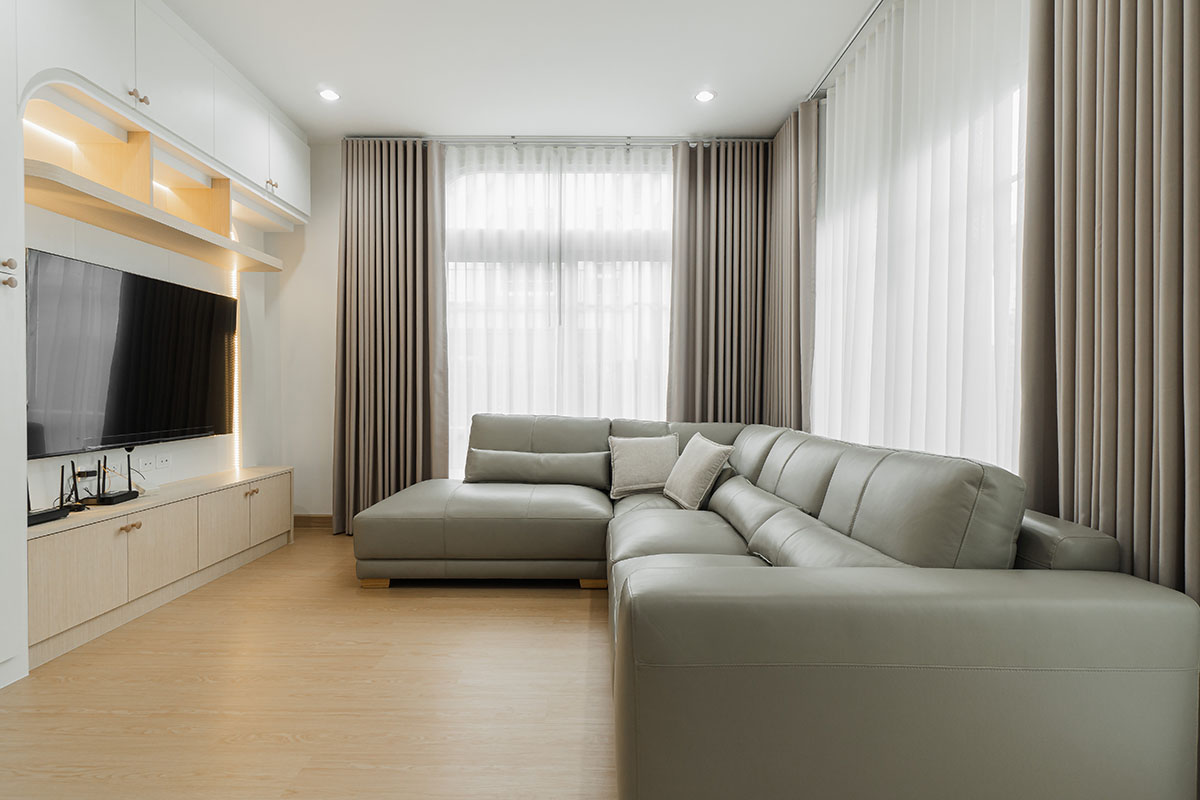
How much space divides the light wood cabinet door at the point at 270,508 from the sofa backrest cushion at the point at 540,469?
48.3 inches

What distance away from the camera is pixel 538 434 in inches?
167

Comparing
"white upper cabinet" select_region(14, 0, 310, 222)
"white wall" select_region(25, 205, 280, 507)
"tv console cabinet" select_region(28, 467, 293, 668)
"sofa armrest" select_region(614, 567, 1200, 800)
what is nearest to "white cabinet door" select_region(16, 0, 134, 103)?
"white upper cabinet" select_region(14, 0, 310, 222)

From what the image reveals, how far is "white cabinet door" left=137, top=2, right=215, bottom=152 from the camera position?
2807 mm

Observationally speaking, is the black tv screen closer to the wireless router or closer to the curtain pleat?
the wireless router

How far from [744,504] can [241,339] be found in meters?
3.54

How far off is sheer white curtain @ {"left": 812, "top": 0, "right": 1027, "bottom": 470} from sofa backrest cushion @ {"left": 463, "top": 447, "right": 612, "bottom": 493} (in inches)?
56.8

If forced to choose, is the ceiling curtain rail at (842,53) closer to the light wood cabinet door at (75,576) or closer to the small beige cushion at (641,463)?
the small beige cushion at (641,463)

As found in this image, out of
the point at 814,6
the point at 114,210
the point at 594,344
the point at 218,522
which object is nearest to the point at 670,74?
the point at 814,6

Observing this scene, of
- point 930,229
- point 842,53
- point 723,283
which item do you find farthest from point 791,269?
point 930,229

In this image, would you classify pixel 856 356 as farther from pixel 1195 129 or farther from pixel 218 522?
pixel 218 522

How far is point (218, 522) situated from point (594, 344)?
2.54 meters

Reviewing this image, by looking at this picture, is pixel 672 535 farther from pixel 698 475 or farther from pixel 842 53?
pixel 842 53

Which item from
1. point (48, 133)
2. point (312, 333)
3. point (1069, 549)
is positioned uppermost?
point (48, 133)

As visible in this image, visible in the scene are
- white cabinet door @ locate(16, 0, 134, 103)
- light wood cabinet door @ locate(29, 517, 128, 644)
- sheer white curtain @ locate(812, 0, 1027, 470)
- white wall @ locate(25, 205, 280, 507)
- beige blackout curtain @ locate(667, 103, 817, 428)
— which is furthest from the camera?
beige blackout curtain @ locate(667, 103, 817, 428)
